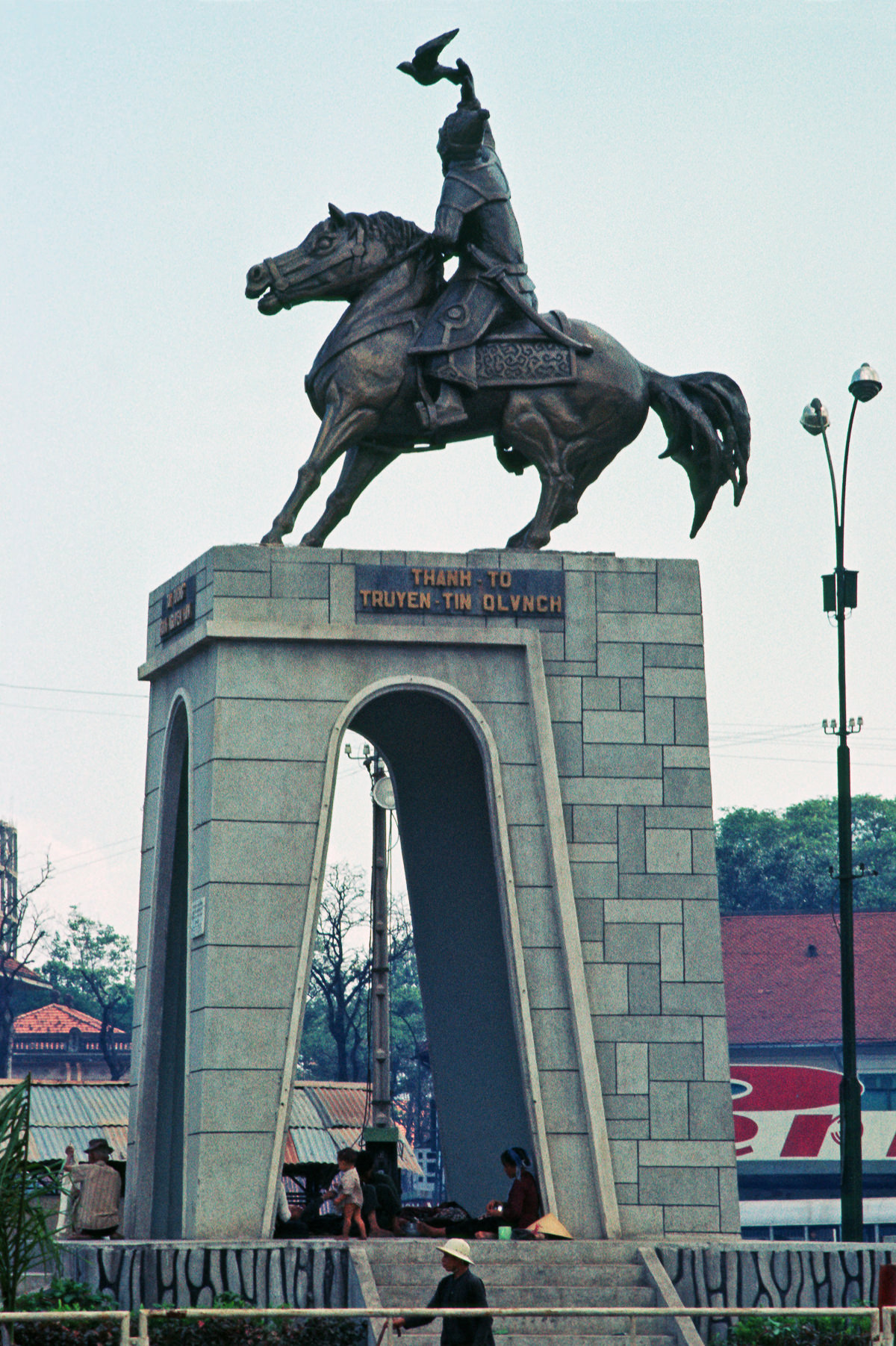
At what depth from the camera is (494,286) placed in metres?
19.9

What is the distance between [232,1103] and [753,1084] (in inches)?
1484

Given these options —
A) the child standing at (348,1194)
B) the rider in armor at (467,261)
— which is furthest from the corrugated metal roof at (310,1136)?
the rider in armor at (467,261)

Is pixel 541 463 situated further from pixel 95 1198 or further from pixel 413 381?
pixel 95 1198

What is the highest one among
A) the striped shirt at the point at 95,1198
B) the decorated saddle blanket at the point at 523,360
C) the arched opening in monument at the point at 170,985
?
the decorated saddle blanket at the point at 523,360

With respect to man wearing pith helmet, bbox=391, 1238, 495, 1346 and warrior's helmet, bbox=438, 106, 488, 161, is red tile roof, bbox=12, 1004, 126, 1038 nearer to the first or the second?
warrior's helmet, bbox=438, 106, 488, 161

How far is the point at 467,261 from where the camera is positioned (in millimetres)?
20062

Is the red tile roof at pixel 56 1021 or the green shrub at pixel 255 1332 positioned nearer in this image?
the green shrub at pixel 255 1332

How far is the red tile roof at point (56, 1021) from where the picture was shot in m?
76.1

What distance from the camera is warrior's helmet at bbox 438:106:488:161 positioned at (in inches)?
789

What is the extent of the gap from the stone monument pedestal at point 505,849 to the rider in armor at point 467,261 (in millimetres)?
1853

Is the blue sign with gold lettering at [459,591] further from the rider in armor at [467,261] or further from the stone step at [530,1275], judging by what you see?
the stone step at [530,1275]

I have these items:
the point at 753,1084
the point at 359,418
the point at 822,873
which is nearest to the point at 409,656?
the point at 359,418

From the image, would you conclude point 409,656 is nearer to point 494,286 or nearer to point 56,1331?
point 494,286

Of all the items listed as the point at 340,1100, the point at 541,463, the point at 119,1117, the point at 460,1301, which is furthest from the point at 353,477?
the point at 340,1100
